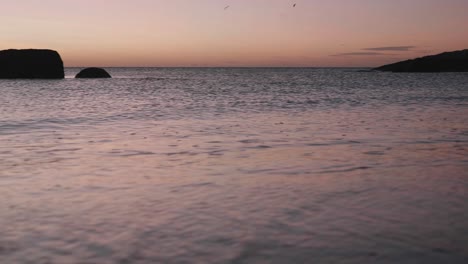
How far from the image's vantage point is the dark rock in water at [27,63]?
290ft

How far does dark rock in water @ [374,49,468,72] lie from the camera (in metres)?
151

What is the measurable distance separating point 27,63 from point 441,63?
124602 millimetres

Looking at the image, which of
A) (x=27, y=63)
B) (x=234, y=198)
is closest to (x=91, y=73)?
(x=27, y=63)

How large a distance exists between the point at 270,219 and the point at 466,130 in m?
13.6

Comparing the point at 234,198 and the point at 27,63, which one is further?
the point at 27,63

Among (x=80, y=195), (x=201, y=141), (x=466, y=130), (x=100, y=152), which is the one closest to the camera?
(x=80, y=195)

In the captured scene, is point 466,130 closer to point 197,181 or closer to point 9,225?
point 197,181

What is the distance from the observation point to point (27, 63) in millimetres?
89500

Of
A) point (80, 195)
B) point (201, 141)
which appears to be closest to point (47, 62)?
point (201, 141)

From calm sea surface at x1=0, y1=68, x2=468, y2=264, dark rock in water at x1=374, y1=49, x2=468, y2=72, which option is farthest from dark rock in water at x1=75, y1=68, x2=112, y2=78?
dark rock in water at x1=374, y1=49, x2=468, y2=72

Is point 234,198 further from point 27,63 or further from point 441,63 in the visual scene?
point 441,63

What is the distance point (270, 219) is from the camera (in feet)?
21.7

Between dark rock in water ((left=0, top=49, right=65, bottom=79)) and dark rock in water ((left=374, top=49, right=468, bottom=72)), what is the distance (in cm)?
11500

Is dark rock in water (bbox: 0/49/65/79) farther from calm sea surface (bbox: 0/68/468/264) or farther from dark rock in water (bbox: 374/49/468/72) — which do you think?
dark rock in water (bbox: 374/49/468/72)
